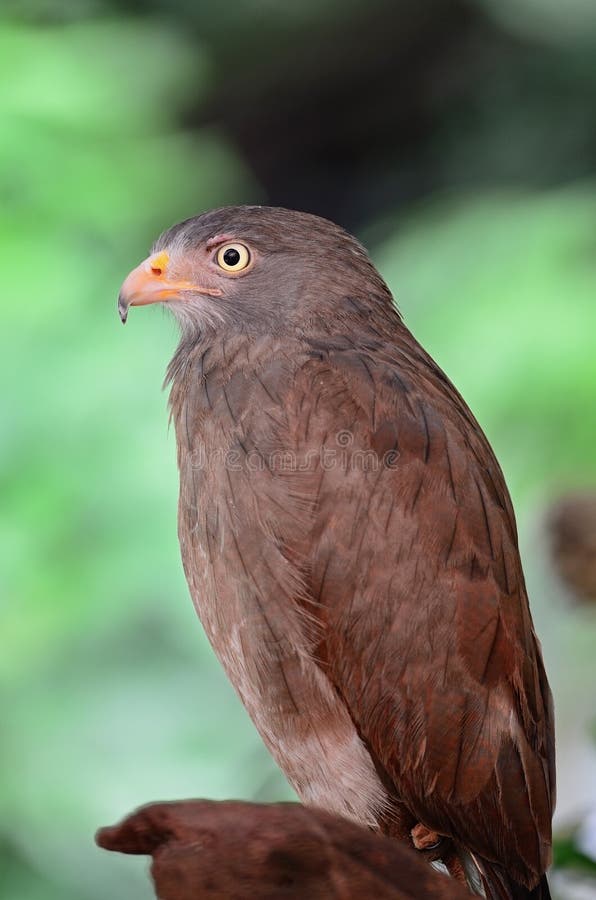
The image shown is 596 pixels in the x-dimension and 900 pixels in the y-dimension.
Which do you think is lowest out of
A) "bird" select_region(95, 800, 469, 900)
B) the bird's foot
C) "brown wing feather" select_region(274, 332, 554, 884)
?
"bird" select_region(95, 800, 469, 900)

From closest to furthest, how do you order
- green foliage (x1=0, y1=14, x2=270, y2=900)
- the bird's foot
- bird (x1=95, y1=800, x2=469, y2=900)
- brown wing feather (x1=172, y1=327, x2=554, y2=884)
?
bird (x1=95, y1=800, x2=469, y2=900) < brown wing feather (x1=172, y1=327, x2=554, y2=884) < the bird's foot < green foliage (x1=0, y1=14, x2=270, y2=900)

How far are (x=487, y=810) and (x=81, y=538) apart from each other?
1.84 m

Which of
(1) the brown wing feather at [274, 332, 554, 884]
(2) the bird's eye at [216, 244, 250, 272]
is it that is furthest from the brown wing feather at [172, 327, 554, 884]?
(2) the bird's eye at [216, 244, 250, 272]

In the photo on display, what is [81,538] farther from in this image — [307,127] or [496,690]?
[307,127]

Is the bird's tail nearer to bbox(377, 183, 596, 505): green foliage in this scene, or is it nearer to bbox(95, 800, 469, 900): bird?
bbox(95, 800, 469, 900): bird

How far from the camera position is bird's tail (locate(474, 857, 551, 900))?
2365mm

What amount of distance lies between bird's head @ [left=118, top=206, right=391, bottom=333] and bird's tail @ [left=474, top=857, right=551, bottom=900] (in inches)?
43.7

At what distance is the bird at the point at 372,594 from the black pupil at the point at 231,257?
0.87 feet

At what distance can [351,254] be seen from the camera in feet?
8.53

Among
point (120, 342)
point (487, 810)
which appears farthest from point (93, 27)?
point (487, 810)

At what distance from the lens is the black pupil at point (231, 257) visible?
8.56ft

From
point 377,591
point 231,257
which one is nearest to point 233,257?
point 231,257

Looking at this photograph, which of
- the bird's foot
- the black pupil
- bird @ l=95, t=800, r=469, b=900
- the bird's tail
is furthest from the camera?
the black pupil

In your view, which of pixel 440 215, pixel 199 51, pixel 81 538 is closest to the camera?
pixel 81 538
